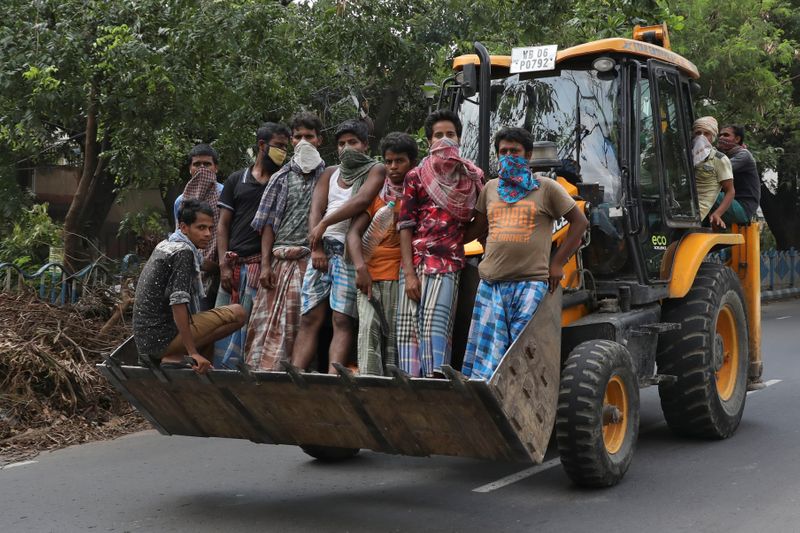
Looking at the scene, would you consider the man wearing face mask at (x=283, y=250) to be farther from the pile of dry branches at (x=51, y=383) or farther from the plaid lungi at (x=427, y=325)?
the pile of dry branches at (x=51, y=383)

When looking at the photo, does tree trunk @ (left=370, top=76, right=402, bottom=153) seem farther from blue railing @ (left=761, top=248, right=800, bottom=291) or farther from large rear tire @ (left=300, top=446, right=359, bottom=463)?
blue railing @ (left=761, top=248, right=800, bottom=291)

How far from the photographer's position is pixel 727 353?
26.5 ft

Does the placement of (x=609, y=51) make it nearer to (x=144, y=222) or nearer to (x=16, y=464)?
(x=16, y=464)

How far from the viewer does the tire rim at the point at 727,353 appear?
7934mm

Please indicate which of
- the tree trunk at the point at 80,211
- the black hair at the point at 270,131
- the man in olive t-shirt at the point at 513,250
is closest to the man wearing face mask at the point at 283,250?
the black hair at the point at 270,131

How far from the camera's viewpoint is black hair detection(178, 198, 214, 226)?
601cm

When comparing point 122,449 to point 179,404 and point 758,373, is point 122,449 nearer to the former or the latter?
point 179,404

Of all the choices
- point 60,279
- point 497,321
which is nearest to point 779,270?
point 60,279

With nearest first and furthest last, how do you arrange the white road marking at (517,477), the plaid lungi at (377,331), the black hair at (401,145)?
the plaid lungi at (377,331), the black hair at (401,145), the white road marking at (517,477)

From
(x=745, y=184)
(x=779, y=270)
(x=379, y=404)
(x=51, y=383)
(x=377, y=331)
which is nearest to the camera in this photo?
(x=379, y=404)

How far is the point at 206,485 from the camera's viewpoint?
6.76 meters

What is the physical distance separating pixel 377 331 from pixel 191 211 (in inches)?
51.3

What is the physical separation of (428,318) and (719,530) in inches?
74.5

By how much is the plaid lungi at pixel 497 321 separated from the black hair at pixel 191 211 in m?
1.70
